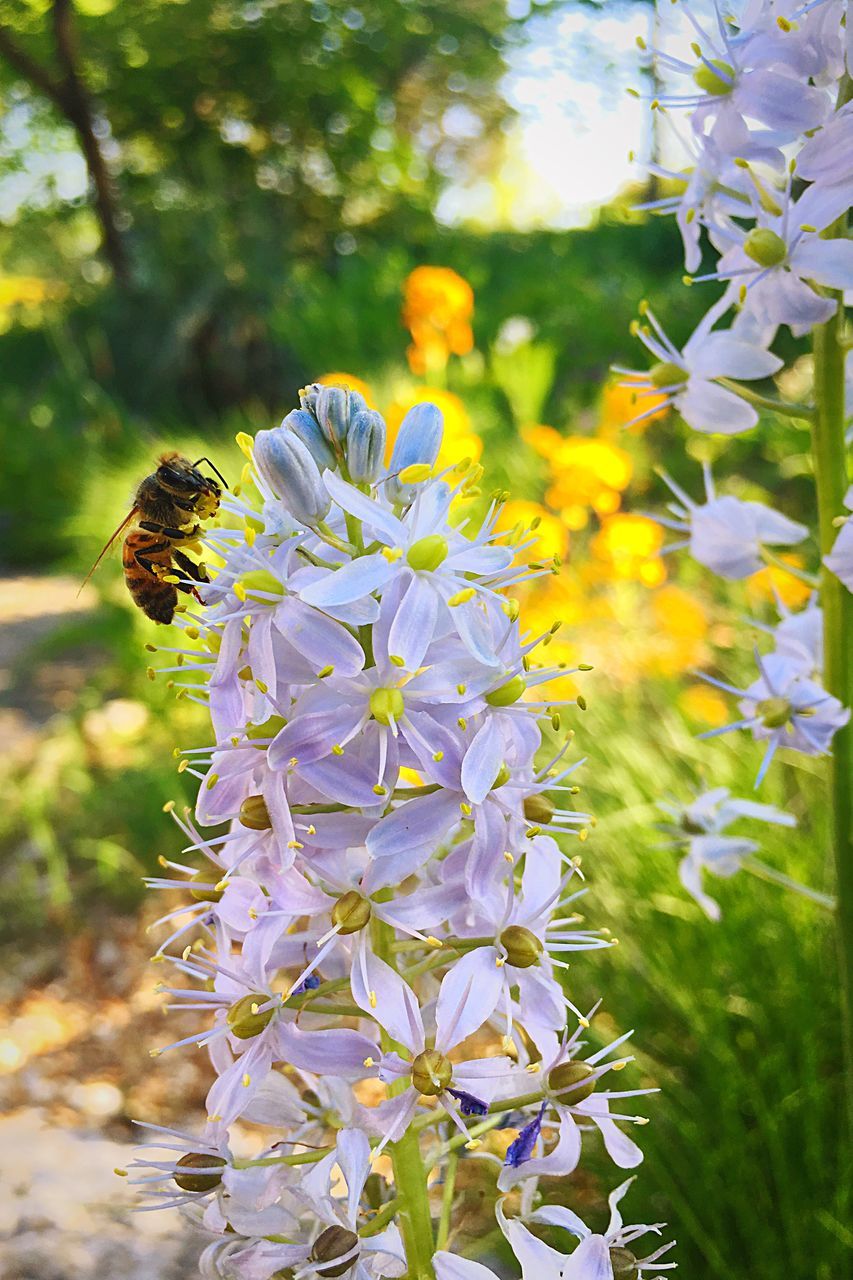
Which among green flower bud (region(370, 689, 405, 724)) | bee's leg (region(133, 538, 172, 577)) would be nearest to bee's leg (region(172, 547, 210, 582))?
bee's leg (region(133, 538, 172, 577))

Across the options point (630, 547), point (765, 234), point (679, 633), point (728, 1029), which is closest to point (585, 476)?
point (630, 547)

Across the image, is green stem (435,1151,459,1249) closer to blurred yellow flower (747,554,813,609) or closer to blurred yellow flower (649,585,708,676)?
blurred yellow flower (747,554,813,609)

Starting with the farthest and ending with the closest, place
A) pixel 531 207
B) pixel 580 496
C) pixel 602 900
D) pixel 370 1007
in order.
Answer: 1. pixel 531 207
2. pixel 580 496
3. pixel 602 900
4. pixel 370 1007

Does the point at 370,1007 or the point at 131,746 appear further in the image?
the point at 131,746

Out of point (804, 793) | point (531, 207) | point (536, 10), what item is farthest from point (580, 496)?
point (531, 207)

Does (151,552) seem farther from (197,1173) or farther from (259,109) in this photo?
(259,109)

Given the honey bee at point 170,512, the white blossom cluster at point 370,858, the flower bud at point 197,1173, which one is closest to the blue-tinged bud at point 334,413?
the white blossom cluster at point 370,858

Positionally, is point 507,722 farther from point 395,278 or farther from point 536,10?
point 536,10
